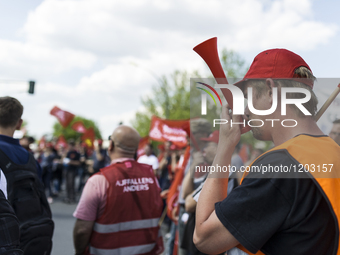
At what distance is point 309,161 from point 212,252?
1.65ft

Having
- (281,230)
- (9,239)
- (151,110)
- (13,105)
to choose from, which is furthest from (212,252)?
(151,110)

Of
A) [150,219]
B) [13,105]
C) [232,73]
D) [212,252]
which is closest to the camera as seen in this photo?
[212,252]

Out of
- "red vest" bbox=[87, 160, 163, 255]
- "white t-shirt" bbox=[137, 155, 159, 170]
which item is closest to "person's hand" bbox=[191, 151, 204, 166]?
"red vest" bbox=[87, 160, 163, 255]

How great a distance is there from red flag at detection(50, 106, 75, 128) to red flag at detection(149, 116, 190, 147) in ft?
9.09

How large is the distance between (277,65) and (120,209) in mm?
2015

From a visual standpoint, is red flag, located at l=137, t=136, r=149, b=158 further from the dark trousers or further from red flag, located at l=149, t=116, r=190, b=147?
the dark trousers

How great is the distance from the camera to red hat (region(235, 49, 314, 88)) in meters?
1.45

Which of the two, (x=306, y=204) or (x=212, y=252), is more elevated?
(x=306, y=204)

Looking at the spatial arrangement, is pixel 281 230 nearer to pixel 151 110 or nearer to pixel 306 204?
pixel 306 204

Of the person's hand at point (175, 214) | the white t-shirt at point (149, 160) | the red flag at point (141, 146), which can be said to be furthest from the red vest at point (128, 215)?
the red flag at point (141, 146)

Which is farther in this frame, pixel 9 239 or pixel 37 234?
pixel 37 234

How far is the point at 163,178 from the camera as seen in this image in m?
9.55

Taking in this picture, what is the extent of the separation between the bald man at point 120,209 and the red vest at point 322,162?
1832 millimetres

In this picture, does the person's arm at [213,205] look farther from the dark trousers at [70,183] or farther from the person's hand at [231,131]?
the dark trousers at [70,183]
